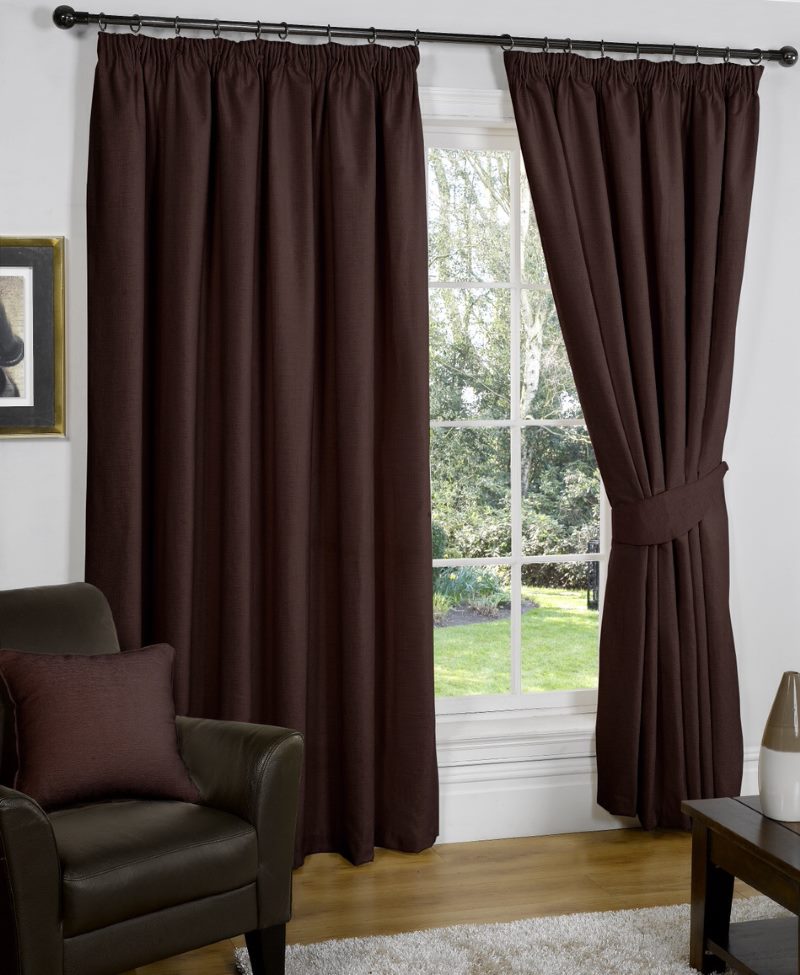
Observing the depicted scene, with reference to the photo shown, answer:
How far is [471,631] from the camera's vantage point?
3.69 m

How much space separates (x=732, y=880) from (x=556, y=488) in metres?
1.59

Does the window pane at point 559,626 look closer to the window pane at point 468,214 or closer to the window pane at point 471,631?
the window pane at point 471,631

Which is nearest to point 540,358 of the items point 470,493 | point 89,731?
point 470,493

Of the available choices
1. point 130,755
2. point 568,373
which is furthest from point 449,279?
point 130,755

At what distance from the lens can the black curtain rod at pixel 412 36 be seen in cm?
315

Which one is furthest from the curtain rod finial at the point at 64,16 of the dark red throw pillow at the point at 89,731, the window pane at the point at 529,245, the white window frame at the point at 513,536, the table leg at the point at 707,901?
the table leg at the point at 707,901

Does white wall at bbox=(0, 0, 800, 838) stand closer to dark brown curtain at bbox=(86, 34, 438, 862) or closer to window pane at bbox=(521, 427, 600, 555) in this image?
dark brown curtain at bbox=(86, 34, 438, 862)

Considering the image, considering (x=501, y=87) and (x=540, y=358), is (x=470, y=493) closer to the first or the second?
(x=540, y=358)

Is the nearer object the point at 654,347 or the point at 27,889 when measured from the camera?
the point at 27,889

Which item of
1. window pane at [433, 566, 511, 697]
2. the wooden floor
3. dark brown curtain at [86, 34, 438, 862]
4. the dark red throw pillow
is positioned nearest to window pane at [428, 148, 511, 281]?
dark brown curtain at [86, 34, 438, 862]

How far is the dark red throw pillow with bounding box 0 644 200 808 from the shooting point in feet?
7.93

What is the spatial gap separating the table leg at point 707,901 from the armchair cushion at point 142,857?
3.40 feet

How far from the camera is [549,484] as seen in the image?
373 centimetres

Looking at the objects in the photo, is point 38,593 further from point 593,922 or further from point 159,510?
point 593,922
